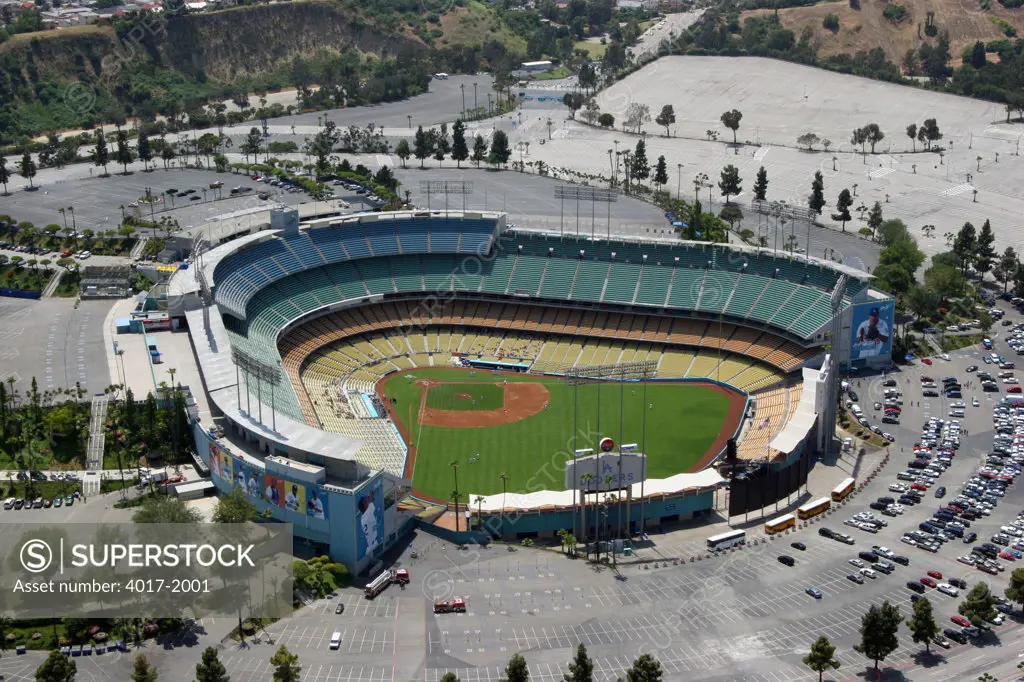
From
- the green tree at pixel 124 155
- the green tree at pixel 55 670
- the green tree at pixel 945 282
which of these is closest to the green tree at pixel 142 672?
the green tree at pixel 55 670

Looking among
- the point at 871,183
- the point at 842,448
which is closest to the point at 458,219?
the point at 842,448

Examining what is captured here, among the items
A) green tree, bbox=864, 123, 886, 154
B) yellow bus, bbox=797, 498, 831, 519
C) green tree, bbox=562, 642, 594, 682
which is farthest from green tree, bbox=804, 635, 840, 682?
green tree, bbox=864, 123, 886, 154

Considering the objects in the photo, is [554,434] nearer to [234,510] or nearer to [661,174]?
[234,510]

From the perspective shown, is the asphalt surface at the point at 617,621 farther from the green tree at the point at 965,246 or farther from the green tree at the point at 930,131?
the green tree at the point at 930,131

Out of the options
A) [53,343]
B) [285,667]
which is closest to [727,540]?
[285,667]

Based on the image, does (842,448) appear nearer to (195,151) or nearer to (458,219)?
(458,219)

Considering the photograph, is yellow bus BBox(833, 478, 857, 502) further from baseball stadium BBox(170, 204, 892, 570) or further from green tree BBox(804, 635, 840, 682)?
green tree BBox(804, 635, 840, 682)
